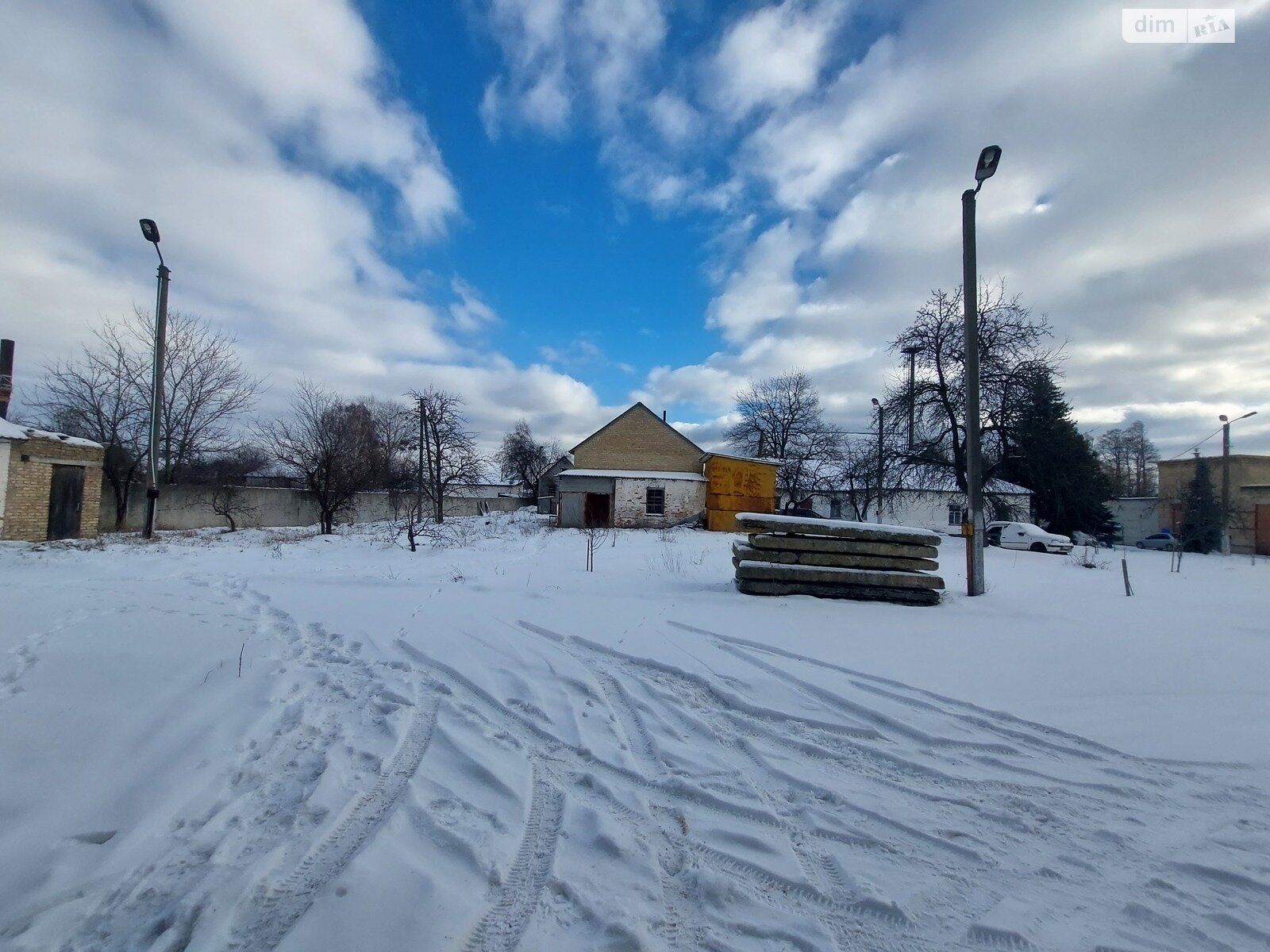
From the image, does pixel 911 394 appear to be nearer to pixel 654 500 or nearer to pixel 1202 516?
pixel 654 500

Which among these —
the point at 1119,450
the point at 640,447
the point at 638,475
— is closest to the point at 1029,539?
the point at 638,475

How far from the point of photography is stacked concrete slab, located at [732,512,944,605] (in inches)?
326

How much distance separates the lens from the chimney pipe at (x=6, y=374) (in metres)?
20.2

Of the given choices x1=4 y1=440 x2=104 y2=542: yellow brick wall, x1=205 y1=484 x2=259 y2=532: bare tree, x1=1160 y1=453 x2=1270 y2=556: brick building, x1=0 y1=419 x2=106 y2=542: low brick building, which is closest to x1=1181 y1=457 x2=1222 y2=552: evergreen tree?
x1=1160 y1=453 x2=1270 y2=556: brick building

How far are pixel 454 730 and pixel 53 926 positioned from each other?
2024 millimetres

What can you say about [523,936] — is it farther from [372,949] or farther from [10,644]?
[10,644]

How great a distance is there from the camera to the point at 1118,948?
2.08 metres

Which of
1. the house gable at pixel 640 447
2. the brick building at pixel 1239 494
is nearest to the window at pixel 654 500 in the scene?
the house gable at pixel 640 447

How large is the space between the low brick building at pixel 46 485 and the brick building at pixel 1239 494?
164 feet

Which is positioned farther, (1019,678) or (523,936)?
(1019,678)

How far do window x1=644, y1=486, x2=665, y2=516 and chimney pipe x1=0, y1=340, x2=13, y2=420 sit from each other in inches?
1007

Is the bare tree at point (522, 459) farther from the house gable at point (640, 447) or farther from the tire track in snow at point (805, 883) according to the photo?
the tire track in snow at point (805, 883)

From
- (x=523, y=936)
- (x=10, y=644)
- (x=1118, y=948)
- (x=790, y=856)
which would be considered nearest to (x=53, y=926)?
(x=523, y=936)

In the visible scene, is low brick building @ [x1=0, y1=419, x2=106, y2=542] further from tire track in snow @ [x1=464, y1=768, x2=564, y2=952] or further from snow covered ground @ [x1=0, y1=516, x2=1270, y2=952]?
tire track in snow @ [x1=464, y1=768, x2=564, y2=952]
